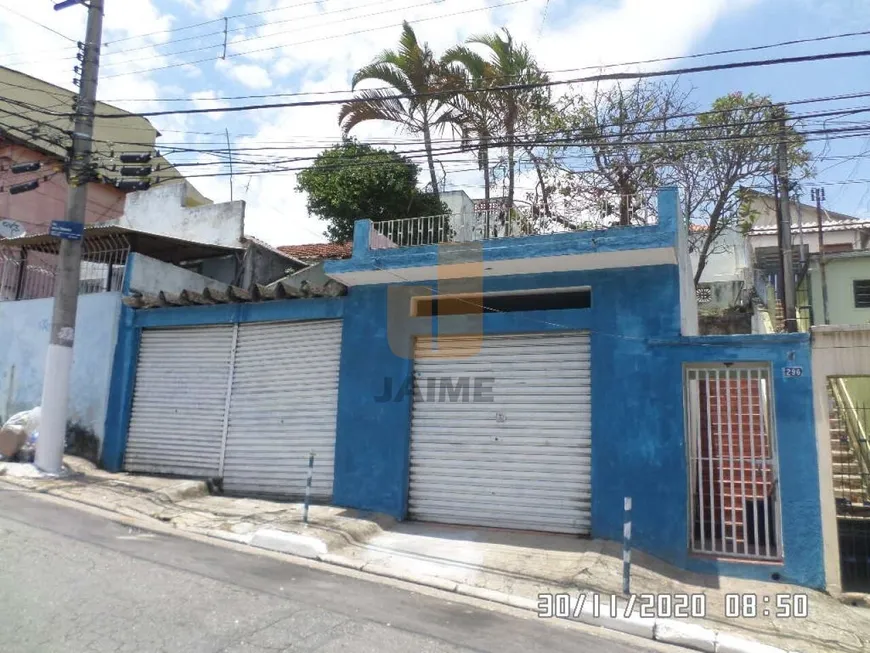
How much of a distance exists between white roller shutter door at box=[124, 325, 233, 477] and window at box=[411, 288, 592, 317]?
402 centimetres

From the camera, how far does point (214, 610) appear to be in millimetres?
5047

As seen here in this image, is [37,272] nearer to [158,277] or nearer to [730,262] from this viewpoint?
[158,277]

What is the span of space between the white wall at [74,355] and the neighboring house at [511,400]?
3.01 feet

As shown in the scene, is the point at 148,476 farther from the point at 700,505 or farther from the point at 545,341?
the point at 700,505

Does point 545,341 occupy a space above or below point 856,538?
above

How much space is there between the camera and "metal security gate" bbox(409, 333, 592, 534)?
862 centimetres

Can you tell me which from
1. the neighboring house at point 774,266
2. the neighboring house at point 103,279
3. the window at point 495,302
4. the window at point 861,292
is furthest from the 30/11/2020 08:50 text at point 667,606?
the window at point 861,292

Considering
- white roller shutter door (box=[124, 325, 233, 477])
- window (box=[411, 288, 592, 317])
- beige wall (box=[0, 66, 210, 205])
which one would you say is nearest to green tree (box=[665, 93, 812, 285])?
window (box=[411, 288, 592, 317])

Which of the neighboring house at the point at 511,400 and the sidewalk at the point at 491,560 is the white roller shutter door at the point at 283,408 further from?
the sidewalk at the point at 491,560

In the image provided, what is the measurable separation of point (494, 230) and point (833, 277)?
49.8 feet

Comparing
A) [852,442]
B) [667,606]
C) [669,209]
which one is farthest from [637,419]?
[852,442]

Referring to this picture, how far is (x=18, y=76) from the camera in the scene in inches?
884

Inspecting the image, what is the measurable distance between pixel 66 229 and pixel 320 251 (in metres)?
8.03

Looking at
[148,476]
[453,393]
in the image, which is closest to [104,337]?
[148,476]
